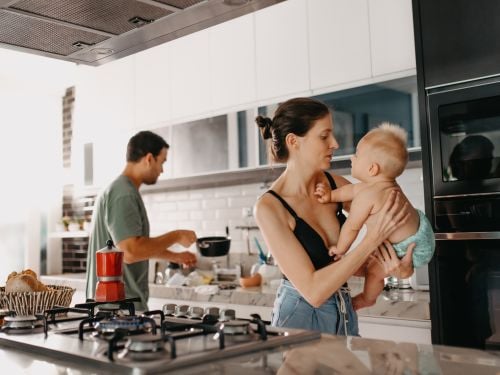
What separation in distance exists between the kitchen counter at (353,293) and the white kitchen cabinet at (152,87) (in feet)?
4.37

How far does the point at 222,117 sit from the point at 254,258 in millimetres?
1125

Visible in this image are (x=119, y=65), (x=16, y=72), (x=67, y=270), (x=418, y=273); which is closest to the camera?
(x=418, y=273)

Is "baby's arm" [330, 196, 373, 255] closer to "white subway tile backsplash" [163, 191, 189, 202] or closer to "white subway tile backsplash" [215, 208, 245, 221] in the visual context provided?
"white subway tile backsplash" [215, 208, 245, 221]

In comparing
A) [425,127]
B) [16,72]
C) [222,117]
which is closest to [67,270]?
[16,72]

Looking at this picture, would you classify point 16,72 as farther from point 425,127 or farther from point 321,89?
point 425,127

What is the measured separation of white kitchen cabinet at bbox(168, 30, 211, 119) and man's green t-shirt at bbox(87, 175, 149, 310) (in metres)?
1.28

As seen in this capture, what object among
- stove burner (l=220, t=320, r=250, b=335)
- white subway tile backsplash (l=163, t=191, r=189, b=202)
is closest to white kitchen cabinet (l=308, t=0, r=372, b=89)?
white subway tile backsplash (l=163, t=191, r=189, b=202)

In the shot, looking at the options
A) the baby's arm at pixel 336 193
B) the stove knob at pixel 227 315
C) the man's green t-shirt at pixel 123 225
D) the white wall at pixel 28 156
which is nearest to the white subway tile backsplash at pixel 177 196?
the white wall at pixel 28 156

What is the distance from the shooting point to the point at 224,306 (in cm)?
369

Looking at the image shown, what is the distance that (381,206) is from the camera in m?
2.02

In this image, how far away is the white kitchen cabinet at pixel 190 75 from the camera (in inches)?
168

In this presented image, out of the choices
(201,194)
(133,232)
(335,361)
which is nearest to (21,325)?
(335,361)

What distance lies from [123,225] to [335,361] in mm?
1946

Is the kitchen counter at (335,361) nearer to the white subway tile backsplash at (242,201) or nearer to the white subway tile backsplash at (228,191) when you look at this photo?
the white subway tile backsplash at (242,201)
